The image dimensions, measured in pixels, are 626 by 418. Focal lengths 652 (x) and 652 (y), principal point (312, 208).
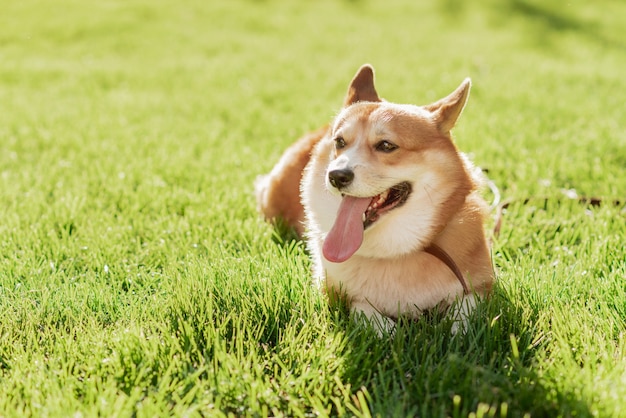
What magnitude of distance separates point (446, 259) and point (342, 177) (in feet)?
2.00

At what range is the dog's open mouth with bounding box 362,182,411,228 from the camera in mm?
2949

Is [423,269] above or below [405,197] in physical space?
below

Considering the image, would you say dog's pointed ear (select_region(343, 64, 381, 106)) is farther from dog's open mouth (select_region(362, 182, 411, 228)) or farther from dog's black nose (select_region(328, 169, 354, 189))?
dog's black nose (select_region(328, 169, 354, 189))

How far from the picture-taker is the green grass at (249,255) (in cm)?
240

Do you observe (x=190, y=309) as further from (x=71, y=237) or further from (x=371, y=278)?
(x=71, y=237)

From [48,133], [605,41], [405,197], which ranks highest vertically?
[405,197]

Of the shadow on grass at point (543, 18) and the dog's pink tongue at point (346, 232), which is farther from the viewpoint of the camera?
the shadow on grass at point (543, 18)

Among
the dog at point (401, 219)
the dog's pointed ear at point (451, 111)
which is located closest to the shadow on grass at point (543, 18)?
the dog's pointed ear at point (451, 111)

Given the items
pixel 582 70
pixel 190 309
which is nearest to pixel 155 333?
pixel 190 309

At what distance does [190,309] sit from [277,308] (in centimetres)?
38

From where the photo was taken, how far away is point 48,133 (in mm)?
6441

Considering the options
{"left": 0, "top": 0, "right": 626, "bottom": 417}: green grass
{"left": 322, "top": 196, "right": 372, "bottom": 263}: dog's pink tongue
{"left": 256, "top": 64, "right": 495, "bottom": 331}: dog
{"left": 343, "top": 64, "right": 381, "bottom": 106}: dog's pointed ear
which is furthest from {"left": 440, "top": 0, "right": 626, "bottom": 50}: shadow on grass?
{"left": 322, "top": 196, "right": 372, "bottom": 263}: dog's pink tongue

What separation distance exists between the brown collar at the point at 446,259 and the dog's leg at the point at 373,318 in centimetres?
35

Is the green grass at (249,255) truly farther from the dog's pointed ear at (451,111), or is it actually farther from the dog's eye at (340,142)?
the dog's pointed ear at (451,111)
